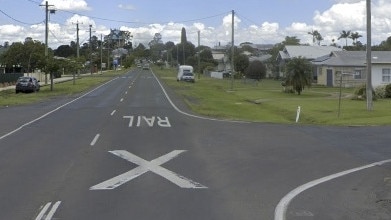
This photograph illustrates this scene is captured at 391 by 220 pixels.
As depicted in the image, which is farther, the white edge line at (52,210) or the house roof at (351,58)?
the house roof at (351,58)

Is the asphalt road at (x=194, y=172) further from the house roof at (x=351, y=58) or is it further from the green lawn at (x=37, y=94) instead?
the house roof at (x=351, y=58)

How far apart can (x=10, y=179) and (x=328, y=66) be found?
64122 millimetres

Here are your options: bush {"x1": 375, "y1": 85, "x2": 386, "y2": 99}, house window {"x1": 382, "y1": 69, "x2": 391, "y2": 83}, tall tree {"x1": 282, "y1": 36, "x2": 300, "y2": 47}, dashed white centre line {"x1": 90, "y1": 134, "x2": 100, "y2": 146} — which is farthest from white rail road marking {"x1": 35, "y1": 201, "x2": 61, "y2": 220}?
tall tree {"x1": 282, "y1": 36, "x2": 300, "y2": 47}

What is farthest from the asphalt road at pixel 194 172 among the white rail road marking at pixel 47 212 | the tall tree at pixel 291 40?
the tall tree at pixel 291 40

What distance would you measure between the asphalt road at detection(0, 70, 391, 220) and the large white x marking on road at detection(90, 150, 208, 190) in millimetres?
20

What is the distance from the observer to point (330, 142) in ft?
59.7

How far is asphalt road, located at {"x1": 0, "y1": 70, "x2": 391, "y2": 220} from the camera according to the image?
922cm

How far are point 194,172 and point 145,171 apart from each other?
3.34 feet

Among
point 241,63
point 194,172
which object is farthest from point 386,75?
point 194,172

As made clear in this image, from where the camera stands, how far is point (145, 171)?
41.3 ft

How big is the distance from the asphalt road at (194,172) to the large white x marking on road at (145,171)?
0.02 m

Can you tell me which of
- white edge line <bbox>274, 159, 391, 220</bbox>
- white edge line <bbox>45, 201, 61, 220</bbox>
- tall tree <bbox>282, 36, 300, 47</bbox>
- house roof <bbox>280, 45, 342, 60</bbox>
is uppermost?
tall tree <bbox>282, 36, 300, 47</bbox>

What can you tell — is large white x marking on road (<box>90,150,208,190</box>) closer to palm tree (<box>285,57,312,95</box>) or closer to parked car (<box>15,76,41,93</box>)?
parked car (<box>15,76,41,93</box>)

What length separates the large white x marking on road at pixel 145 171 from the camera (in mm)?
11086
